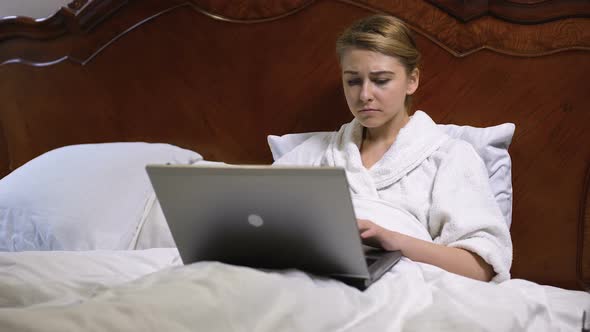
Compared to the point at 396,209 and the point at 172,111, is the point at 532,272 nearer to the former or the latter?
the point at 396,209

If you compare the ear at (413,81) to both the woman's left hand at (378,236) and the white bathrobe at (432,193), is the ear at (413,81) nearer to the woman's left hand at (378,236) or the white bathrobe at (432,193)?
the white bathrobe at (432,193)

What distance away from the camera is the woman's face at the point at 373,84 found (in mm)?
1510

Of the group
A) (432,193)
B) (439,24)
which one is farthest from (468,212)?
(439,24)

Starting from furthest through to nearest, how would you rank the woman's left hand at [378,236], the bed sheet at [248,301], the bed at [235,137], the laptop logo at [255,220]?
the woman's left hand at [378,236]
the laptop logo at [255,220]
the bed at [235,137]
the bed sheet at [248,301]

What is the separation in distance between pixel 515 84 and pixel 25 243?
4.42 feet

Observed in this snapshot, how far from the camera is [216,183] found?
1.02 meters

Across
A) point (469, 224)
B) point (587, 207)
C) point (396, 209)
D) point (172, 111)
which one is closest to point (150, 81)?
point (172, 111)

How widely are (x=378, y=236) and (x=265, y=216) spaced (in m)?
0.31

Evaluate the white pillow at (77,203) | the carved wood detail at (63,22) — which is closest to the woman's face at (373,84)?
the white pillow at (77,203)

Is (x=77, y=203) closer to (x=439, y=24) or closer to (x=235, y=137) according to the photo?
(x=235, y=137)

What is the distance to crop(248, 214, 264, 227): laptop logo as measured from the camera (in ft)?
3.41

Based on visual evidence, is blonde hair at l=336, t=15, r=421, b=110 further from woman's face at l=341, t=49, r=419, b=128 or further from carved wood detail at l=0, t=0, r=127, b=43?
carved wood detail at l=0, t=0, r=127, b=43

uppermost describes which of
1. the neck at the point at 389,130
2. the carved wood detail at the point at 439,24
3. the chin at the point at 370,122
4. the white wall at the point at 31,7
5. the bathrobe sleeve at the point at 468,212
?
the white wall at the point at 31,7

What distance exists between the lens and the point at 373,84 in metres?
1.52
